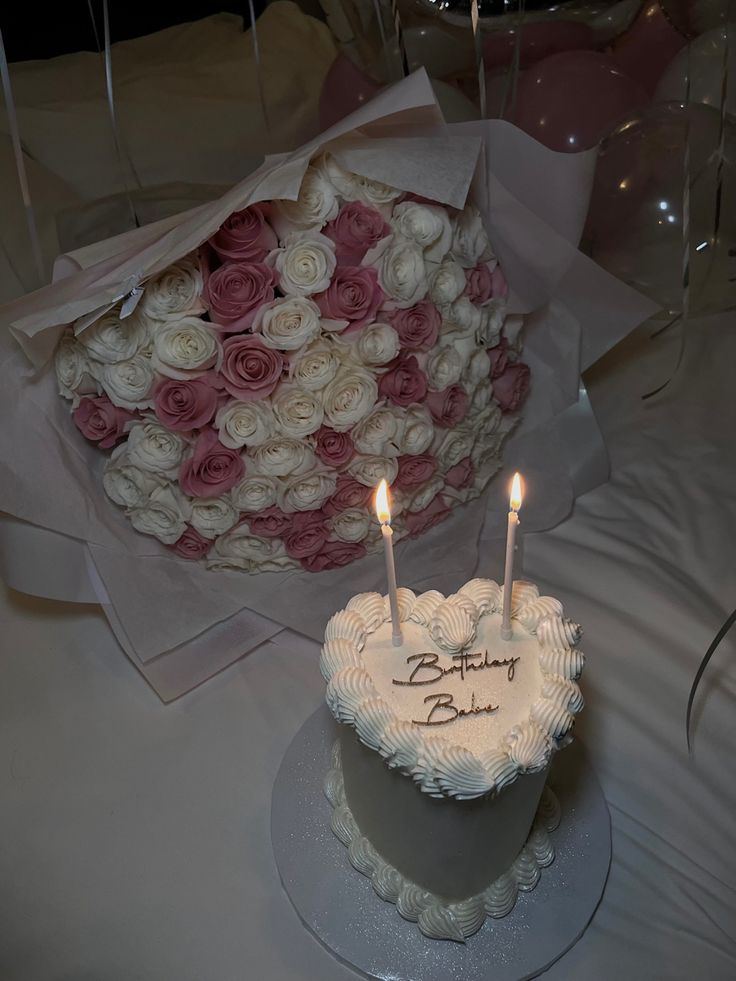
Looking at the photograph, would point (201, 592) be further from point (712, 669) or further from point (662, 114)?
point (662, 114)

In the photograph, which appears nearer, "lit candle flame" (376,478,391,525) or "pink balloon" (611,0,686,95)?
"lit candle flame" (376,478,391,525)

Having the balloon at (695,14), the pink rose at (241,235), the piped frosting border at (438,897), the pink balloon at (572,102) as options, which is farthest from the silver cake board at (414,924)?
the balloon at (695,14)

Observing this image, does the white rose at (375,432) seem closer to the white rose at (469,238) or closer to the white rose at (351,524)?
the white rose at (351,524)

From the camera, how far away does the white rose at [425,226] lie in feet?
3.07

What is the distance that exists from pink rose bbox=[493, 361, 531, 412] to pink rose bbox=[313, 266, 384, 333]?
25 cm

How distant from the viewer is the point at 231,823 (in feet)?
2.93

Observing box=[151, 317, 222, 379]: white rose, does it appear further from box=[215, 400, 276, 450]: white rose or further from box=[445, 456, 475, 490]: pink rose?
box=[445, 456, 475, 490]: pink rose

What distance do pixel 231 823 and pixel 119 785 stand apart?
0.12m

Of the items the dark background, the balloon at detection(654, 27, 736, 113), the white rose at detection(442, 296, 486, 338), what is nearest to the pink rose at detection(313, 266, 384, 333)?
the white rose at detection(442, 296, 486, 338)

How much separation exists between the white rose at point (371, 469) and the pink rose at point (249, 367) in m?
0.13

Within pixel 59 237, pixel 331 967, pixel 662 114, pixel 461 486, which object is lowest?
pixel 331 967

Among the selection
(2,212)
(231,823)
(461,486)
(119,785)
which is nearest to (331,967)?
(231,823)

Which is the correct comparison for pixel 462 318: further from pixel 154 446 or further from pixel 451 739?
pixel 451 739

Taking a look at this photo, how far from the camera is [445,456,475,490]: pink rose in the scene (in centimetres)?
108
